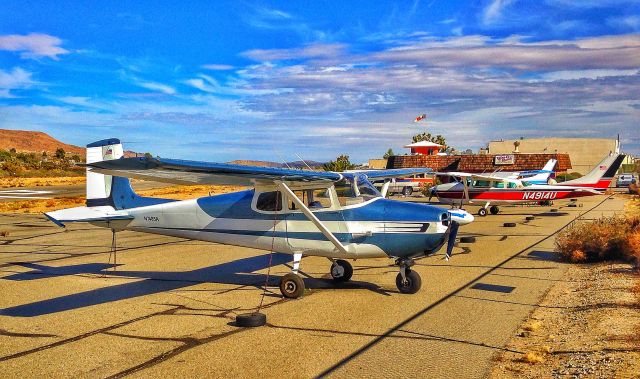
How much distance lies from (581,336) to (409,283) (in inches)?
151

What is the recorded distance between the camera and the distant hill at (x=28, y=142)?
569 feet

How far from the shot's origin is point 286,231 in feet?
39.6

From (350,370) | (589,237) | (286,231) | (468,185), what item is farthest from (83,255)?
(468,185)

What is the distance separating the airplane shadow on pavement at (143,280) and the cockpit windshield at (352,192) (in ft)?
6.23

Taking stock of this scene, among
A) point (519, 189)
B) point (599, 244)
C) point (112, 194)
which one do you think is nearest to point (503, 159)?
point (519, 189)

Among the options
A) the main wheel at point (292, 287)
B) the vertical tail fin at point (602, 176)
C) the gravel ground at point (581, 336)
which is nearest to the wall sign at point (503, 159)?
the vertical tail fin at point (602, 176)

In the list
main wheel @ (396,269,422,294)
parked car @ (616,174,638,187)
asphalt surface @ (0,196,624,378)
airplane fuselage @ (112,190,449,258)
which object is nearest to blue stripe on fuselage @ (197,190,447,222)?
airplane fuselage @ (112,190,449,258)

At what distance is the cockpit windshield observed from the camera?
11812 millimetres

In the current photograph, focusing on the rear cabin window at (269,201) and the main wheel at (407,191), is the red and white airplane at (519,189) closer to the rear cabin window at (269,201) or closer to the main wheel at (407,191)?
the main wheel at (407,191)

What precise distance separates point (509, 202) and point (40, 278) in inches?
992

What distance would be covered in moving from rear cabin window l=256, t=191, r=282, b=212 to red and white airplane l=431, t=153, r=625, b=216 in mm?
20878

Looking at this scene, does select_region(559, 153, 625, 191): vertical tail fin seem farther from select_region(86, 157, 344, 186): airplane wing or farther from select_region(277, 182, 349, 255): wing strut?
select_region(86, 157, 344, 186): airplane wing

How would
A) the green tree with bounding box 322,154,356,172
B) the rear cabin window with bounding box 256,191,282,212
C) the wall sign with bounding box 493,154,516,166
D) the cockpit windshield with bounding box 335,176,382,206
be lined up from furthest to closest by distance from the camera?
the wall sign with bounding box 493,154,516,166 → the green tree with bounding box 322,154,356,172 → the rear cabin window with bounding box 256,191,282,212 → the cockpit windshield with bounding box 335,176,382,206

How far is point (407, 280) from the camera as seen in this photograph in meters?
11.5
